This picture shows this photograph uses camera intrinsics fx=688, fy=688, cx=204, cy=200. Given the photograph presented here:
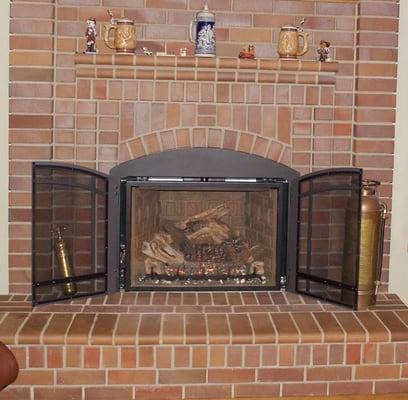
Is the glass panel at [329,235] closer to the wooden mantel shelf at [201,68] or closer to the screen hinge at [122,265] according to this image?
the wooden mantel shelf at [201,68]

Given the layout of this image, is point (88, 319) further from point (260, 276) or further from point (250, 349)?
point (260, 276)

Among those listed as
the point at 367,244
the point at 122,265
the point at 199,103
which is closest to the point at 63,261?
the point at 122,265

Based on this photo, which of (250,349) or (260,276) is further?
(260,276)

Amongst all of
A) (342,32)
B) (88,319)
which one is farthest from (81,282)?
→ (342,32)

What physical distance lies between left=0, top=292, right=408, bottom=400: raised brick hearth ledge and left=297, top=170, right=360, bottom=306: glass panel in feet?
0.82

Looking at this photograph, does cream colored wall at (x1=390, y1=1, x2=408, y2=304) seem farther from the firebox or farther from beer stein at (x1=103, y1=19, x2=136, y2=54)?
beer stein at (x1=103, y1=19, x2=136, y2=54)

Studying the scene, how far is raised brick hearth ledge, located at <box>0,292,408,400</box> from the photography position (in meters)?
2.65

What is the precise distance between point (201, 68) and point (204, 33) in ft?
0.51

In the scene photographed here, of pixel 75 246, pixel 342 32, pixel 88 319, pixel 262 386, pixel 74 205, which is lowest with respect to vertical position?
pixel 262 386

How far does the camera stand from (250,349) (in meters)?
2.70

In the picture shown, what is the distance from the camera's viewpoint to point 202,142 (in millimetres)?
3219

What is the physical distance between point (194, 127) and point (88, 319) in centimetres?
101

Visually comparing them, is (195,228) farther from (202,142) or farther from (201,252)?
(202,142)

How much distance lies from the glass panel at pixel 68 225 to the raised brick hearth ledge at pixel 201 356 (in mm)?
282
